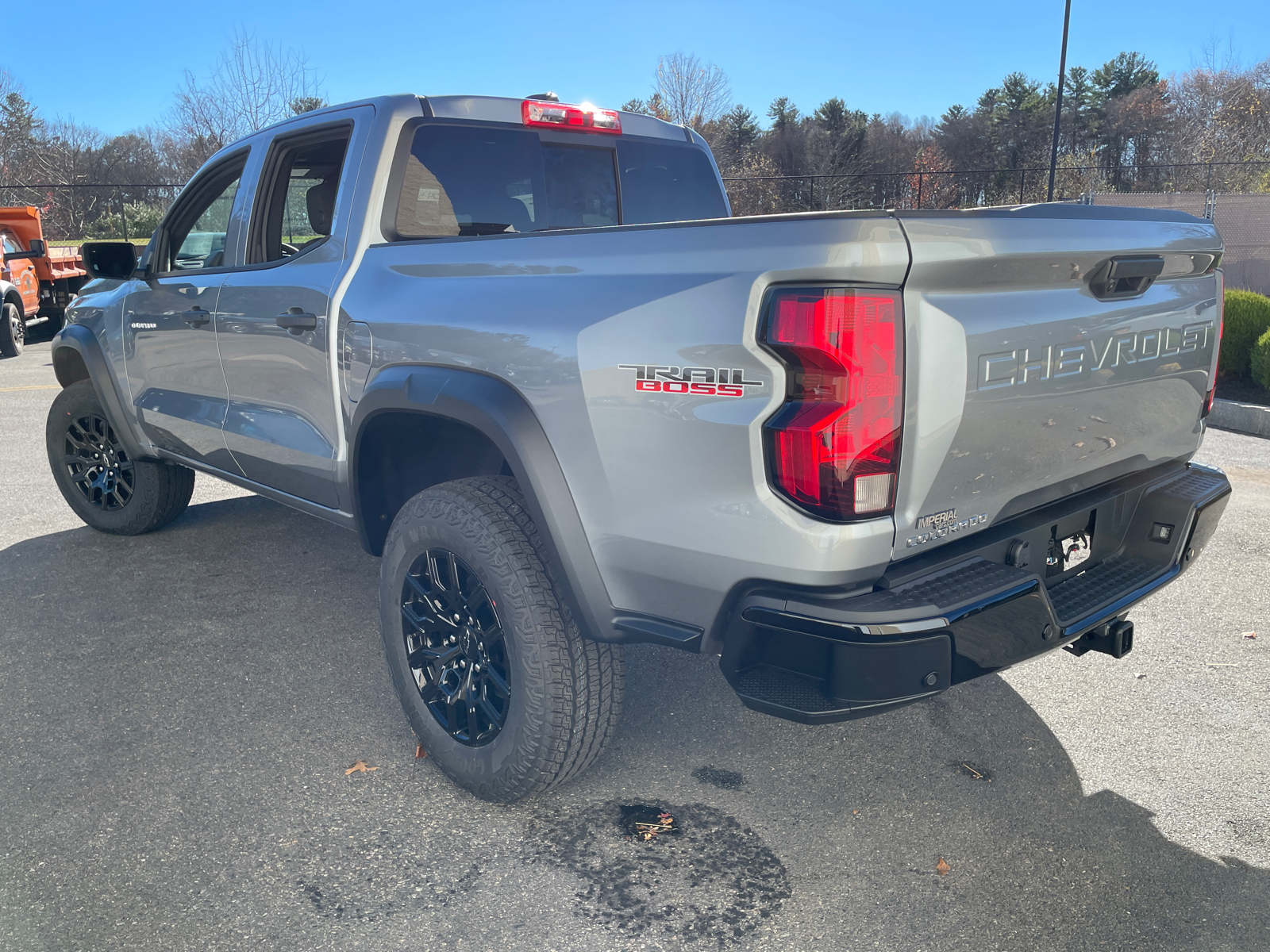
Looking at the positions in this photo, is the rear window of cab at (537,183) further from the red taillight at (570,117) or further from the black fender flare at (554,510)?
the black fender flare at (554,510)

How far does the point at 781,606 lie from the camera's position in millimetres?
2053

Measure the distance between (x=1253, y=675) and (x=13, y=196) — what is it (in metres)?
41.7

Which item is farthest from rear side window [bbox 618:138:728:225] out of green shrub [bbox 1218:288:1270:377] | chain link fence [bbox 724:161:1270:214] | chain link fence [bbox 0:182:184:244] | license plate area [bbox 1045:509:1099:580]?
chain link fence [bbox 0:182:184:244]

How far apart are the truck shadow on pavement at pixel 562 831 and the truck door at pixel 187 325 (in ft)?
3.34

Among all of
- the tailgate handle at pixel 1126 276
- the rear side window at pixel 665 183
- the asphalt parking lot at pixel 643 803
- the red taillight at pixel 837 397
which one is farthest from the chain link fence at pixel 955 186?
the red taillight at pixel 837 397

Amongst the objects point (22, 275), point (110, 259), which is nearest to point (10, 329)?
point (22, 275)

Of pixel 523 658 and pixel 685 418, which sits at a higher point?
pixel 685 418

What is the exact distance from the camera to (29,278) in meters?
14.4

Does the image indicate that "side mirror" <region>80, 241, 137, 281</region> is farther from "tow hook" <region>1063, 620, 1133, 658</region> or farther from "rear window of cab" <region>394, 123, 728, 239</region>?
"tow hook" <region>1063, 620, 1133, 658</region>

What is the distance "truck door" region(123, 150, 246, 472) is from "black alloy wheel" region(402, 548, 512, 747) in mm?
1595

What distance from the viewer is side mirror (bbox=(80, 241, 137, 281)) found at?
4.34 metres

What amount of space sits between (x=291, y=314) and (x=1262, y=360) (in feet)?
29.0

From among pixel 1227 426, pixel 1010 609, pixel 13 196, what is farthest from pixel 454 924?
pixel 13 196

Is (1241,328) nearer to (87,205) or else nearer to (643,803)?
(643,803)
